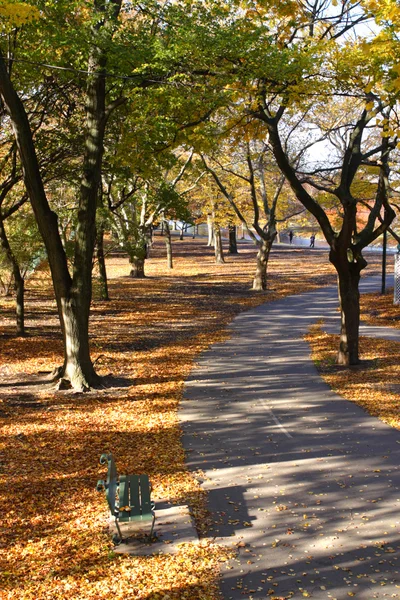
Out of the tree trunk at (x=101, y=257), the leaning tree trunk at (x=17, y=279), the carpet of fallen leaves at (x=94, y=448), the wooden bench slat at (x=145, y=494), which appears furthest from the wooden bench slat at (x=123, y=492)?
the tree trunk at (x=101, y=257)

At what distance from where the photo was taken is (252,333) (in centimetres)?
1952

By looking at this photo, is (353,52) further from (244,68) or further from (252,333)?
(252,333)

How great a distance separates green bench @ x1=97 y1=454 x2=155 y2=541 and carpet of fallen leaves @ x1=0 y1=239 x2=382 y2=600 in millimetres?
291

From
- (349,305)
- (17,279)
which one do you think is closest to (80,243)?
(17,279)

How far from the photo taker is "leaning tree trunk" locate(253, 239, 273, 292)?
1163 inches

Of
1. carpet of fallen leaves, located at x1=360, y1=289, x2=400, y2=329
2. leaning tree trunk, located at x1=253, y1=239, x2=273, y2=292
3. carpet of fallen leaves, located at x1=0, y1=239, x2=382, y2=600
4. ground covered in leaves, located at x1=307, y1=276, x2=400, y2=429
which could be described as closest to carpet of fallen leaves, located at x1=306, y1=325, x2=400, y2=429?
ground covered in leaves, located at x1=307, y1=276, x2=400, y2=429

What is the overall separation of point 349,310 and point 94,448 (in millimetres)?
7176

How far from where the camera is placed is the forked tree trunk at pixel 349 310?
14.2 metres

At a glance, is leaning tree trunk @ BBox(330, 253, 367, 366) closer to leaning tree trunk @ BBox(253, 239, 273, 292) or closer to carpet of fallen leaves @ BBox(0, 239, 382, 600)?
carpet of fallen leaves @ BBox(0, 239, 382, 600)

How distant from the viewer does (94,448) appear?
9258 millimetres

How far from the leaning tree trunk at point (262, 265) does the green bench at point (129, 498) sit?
23.3m

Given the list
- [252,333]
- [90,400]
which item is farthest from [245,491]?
[252,333]

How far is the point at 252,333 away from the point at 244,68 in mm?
9842

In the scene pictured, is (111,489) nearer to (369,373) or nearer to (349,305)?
(369,373)
